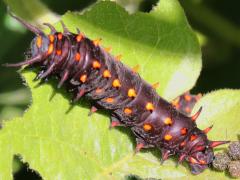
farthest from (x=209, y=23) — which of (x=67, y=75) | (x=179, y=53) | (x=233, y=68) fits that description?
(x=67, y=75)

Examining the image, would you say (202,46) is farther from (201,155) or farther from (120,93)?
→ (120,93)

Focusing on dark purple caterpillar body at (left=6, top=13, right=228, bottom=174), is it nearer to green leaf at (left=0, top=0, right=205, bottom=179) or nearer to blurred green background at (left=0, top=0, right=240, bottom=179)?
green leaf at (left=0, top=0, right=205, bottom=179)

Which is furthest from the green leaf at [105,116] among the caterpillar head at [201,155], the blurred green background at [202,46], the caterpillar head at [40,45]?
the blurred green background at [202,46]

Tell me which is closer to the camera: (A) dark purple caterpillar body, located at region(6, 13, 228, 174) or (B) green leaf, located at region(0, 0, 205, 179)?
(A) dark purple caterpillar body, located at region(6, 13, 228, 174)

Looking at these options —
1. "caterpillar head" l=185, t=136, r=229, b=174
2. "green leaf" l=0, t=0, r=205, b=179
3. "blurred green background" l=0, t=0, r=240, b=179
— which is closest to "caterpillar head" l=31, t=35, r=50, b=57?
"green leaf" l=0, t=0, r=205, b=179

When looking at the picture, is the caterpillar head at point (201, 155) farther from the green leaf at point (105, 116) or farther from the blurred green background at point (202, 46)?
the blurred green background at point (202, 46)

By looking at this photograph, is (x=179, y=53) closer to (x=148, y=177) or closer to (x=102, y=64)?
(x=102, y=64)
